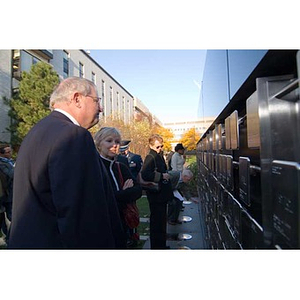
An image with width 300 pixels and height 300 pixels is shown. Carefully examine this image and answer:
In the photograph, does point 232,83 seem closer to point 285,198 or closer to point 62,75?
point 285,198

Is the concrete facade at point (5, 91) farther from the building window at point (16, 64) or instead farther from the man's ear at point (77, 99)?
the man's ear at point (77, 99)

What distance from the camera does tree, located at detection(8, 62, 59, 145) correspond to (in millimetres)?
14016

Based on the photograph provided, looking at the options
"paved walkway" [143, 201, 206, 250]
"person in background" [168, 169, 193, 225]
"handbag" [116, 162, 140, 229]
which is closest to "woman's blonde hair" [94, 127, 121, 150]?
"handbag" [116, 162, 140, 229]

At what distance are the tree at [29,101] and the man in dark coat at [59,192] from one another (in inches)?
557

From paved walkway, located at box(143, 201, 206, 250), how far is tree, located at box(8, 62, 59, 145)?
1156cm

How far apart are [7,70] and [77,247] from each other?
51.5ft

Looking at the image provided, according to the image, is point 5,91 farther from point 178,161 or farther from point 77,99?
point 77,99

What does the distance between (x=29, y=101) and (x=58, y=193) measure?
15.5 m

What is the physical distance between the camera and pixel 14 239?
46.5 inches

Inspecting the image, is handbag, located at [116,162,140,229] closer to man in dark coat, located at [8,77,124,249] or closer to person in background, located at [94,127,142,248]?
person in background, located at [94,127,142,248]

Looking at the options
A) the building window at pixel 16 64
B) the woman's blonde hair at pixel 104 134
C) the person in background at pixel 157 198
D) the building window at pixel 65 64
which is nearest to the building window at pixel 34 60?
the building window at pixel 16 64

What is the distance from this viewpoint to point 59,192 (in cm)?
106

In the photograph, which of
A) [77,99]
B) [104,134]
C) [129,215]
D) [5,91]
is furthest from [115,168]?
[5,91]
